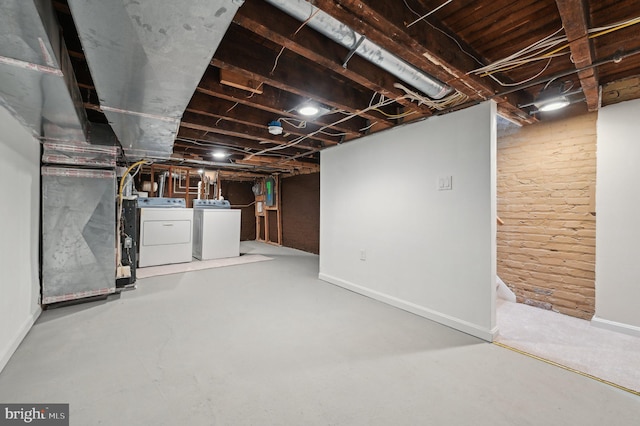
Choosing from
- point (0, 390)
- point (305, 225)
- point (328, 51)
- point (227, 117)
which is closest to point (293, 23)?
point (328, 51)

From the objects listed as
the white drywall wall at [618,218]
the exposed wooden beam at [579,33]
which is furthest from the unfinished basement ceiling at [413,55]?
the white drywall wall at [618,218]

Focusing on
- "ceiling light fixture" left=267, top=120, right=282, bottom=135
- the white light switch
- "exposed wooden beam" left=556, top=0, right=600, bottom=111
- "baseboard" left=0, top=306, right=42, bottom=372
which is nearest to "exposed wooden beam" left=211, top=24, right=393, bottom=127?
"ceiling light fixture" left=267, top=120, right=282, bottom=135

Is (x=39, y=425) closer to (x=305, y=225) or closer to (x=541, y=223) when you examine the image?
(x=541, y=223)

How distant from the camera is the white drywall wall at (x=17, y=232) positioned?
1.75m

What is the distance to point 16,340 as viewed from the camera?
6.17 feet

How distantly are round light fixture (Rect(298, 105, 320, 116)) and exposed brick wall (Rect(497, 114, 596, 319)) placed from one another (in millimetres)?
2238

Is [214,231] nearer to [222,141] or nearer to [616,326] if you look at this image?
[222,141]

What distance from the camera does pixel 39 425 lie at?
4.13 feet

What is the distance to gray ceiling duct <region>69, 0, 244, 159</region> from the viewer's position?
0.87m

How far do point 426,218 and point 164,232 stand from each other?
170 inches

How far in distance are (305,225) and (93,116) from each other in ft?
13.7

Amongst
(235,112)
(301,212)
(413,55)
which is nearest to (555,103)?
(413,55)

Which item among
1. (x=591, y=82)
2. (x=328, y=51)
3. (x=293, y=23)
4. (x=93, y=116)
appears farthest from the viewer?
(x=93, y=116)

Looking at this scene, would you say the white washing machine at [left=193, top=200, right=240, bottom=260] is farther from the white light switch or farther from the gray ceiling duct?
the white light switch
